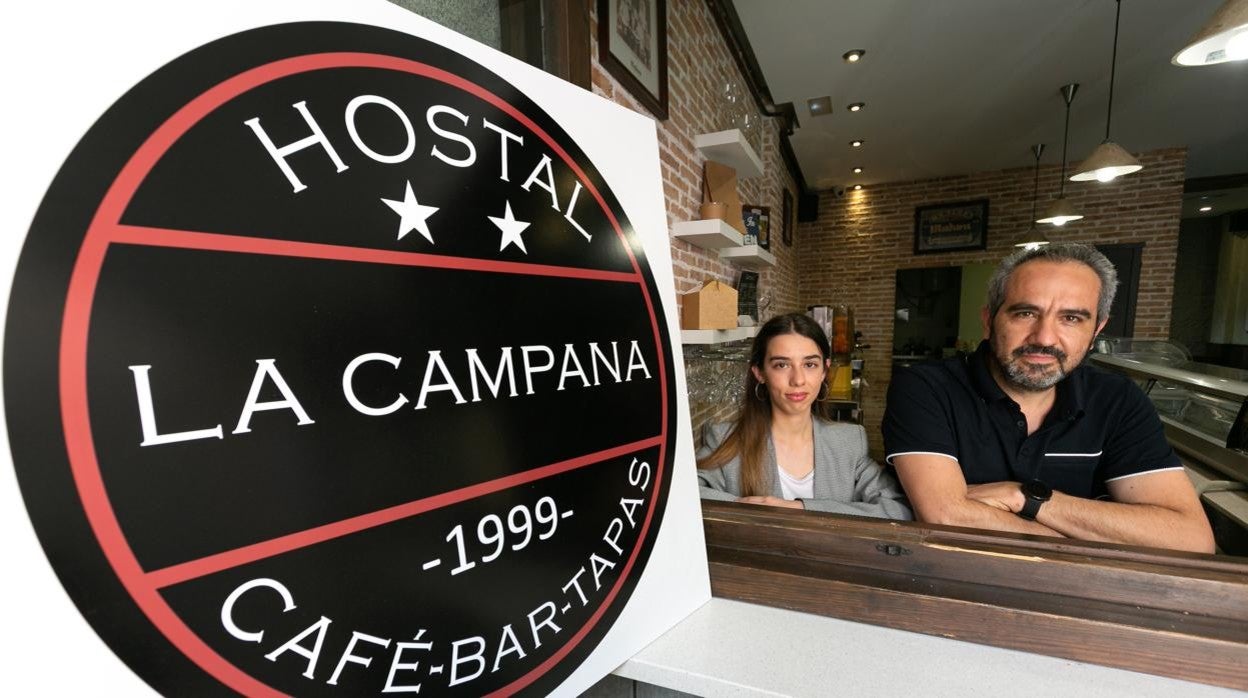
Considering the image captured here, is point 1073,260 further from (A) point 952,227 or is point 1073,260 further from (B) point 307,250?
(A) point 952,227

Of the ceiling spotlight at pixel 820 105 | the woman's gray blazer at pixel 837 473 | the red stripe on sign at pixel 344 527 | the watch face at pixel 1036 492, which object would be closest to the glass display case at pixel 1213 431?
the watch face at pixel 1036 492

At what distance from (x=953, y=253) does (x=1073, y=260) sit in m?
6.12

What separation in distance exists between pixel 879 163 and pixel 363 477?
7057 millimetres

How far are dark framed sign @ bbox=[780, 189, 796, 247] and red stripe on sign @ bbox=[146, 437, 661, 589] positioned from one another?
17.6 ft

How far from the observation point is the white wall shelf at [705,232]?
2.40m

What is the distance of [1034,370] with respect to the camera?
1.38 m

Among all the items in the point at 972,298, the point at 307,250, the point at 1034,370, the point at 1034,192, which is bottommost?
the point at 1034,370

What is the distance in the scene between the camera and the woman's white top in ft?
5.10

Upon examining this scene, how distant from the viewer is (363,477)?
443 mm

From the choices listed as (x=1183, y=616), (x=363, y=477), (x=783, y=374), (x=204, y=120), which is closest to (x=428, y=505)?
(x=363, y=477)

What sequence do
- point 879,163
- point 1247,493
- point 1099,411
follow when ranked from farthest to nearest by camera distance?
point 879,163, point 1247,493, point 1099,411

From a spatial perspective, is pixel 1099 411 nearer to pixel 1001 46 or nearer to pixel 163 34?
pixel 163 34

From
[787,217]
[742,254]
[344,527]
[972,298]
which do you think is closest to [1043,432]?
[344,527]

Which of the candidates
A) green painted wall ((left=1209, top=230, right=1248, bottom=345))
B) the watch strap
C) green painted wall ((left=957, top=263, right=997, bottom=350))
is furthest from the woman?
green painted wall ((left=1209, top=230, right=1248, bottom=345))
